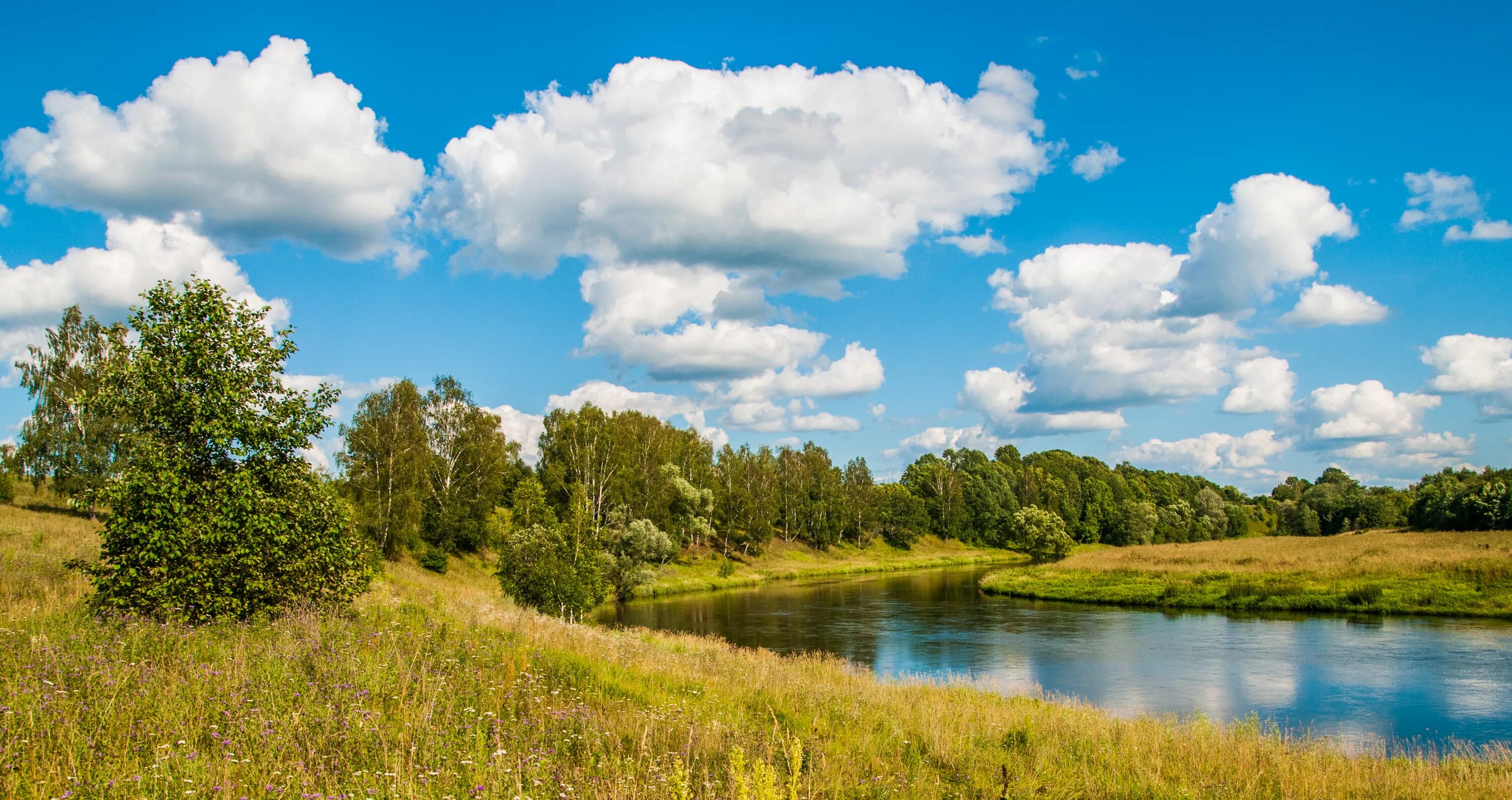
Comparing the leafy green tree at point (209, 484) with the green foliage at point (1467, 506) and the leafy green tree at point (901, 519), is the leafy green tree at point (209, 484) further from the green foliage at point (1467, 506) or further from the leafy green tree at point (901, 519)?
the leafy green tree at point (901, 519)

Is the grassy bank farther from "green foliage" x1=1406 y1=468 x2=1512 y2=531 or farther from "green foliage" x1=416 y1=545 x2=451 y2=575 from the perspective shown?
"green foliage" x1=1406 y1=468 x2=1512 y2=531

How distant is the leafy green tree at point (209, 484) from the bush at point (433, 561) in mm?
39124

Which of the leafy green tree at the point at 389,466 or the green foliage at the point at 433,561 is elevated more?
the leafy green tree at the point at 389,466

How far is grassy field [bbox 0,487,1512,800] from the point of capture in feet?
17.8

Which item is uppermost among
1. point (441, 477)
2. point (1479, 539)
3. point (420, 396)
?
point (420, 396)

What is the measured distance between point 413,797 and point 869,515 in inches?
3894

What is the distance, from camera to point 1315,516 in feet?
411

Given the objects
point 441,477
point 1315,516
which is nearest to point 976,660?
point 441,477

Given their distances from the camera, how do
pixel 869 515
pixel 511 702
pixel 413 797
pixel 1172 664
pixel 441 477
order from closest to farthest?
pixel 413 797 < pixel 511 702 < pixel 1172 664 < pixel 441 477 < pixel 869 515

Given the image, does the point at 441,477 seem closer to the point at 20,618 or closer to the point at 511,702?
the point at 20,618

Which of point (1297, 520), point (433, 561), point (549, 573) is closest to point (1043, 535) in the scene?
point (1297, 520)

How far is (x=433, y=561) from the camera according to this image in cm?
4984

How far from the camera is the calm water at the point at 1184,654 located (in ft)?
72.5

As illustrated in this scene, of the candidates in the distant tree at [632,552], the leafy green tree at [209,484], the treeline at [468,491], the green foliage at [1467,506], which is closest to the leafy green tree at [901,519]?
the treeline at [468,491]
